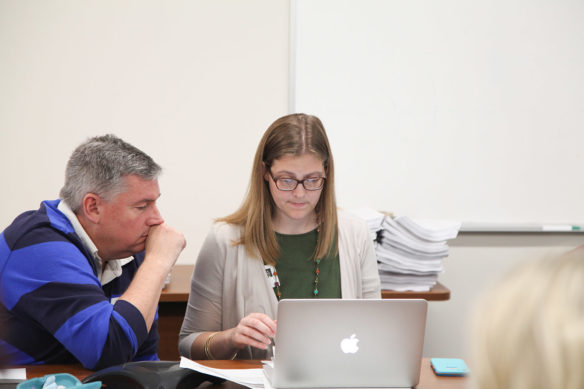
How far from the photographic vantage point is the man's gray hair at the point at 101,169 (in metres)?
1.56

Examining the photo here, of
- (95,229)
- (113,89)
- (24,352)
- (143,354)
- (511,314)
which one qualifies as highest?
(113,89)

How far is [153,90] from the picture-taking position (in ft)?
8.35

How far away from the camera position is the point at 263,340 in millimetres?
1429

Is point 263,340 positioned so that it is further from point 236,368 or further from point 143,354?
point 143,354

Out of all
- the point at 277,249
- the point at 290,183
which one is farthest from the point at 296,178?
the point at 277,249

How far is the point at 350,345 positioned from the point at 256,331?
290 millimetres

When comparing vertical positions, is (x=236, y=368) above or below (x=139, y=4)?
below

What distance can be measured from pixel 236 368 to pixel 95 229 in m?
0.54

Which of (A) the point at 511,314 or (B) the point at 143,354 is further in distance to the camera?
(B) the point at 143,354

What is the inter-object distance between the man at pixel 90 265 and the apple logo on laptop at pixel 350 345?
1.66 ft

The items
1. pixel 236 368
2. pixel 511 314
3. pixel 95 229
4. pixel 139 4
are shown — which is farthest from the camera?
pixel 139 4

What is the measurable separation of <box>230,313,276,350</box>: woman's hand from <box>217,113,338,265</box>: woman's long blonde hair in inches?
14.6

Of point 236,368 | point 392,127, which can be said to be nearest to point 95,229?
point 236,368

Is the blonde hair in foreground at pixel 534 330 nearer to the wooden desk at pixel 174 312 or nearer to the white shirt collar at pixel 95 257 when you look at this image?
the white shirt collar at pixel 95 257
